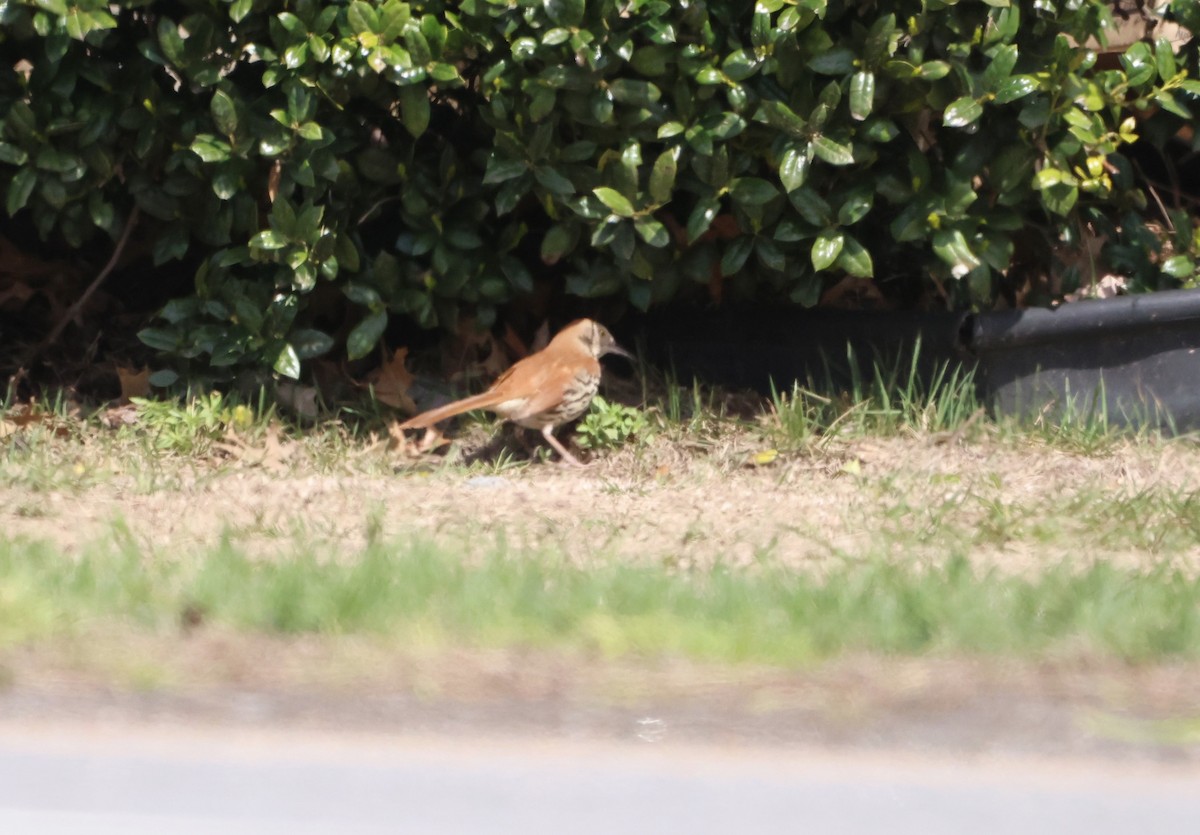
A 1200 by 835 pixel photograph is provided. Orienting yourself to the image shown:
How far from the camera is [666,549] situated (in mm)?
5801

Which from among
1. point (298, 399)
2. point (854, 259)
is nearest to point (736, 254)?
point (854, 259)

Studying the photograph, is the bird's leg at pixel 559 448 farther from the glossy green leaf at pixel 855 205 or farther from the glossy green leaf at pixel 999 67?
the glossy green leaf at pixel 999 67

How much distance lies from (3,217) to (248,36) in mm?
2322

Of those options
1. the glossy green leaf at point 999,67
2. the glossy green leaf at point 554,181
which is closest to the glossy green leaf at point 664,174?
the glossy green leaf at point 554,181

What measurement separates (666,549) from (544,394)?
1300 millimetres

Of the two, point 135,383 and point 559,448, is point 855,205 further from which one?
point 135,383

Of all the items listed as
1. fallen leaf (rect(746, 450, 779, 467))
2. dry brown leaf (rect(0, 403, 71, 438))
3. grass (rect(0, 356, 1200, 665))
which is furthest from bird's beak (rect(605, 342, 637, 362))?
dry brown leaf (rect(0, 403, 71, 438))

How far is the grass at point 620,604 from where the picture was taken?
4559 millimetres

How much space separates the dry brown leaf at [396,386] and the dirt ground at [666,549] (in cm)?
46

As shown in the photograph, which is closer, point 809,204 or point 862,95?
point 862,95

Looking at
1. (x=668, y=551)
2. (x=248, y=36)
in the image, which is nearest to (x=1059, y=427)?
(x=668, y=551)

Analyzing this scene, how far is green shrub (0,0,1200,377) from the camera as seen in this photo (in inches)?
254

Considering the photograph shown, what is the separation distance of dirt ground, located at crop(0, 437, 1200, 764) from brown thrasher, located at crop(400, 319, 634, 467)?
241 mm

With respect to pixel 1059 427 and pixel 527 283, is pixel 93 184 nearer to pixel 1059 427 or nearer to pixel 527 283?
pixel 527 283
